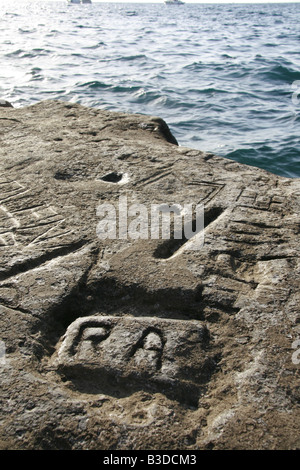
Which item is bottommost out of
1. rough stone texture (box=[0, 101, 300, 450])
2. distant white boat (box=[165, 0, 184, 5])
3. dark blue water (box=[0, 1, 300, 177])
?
distant white boat (box=[165, 0, 184, 5])

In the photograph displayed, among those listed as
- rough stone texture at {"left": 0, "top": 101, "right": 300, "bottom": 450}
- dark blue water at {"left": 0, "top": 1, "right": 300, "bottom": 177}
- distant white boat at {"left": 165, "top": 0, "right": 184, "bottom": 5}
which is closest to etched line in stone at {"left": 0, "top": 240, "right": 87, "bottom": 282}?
rough stone texture at {"left": 0, "top": 101, "right": 300, "bottom": 450}

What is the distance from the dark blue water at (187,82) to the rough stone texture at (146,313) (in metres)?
2.58

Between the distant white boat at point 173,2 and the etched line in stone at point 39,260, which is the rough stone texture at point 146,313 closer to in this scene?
the etched line in stone at point 39,260

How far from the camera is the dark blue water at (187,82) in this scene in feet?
18.7

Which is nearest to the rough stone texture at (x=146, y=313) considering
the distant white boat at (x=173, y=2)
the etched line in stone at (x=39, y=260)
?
the etched line in stone at (x=39, y=260)

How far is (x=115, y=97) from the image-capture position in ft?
24.1

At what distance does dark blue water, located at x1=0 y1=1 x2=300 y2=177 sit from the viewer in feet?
18.7

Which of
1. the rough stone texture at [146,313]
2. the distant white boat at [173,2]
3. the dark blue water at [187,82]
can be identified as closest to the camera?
the rough stone texture at [146,313]

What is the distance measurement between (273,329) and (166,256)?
1.98 ft

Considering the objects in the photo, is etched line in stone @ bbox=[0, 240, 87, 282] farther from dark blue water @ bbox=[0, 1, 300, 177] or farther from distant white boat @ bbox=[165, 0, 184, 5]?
distant white boat @ bbox=[165, 0, 184, 5]

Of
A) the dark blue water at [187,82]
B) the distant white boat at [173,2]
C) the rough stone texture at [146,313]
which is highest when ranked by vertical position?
the rough stone texture at [146,313]

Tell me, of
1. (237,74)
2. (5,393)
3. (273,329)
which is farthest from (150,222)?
(237,74)

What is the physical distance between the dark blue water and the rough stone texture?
258 centimetres

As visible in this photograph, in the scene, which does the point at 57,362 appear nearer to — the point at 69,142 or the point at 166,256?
the point at 166,256
